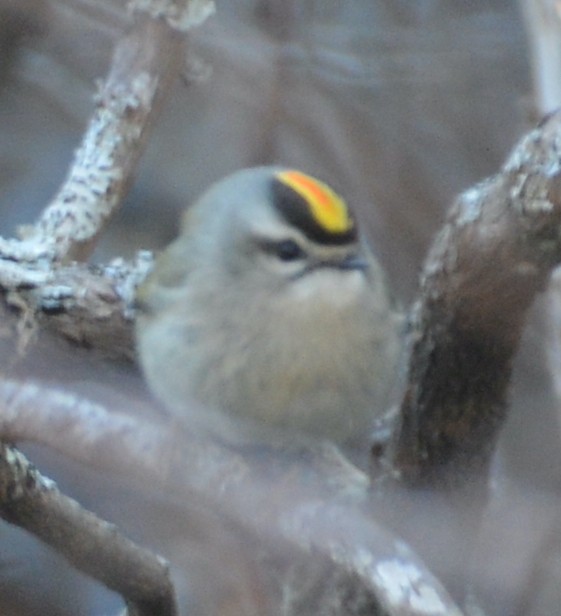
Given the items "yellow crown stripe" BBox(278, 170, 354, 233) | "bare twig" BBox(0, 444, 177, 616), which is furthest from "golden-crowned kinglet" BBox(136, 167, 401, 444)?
"bare twig" BBox(0, 444, 177, 616)

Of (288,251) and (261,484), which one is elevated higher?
(288,251)

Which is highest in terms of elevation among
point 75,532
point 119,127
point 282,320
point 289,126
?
point 289,126

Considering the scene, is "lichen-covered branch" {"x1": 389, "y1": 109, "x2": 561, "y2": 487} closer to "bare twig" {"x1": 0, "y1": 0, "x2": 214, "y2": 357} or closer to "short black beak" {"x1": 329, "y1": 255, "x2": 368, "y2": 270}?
"short black beak" {"x1": 329, "y1": 255, "x2": 368, "y2": 270}

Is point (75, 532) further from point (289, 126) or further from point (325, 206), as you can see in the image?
point (289, 126)

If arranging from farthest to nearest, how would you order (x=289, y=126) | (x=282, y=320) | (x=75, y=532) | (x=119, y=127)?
(x=289, y=126), (x=119, y=127), (x=75, y=532), (x=282, y=320)

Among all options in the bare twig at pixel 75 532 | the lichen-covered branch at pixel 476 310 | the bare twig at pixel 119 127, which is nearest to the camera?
the lichen-covered branch at pixel 476 310

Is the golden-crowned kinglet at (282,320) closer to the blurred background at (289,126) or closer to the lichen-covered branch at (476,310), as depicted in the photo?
the lichen-covered branch at (476,310)

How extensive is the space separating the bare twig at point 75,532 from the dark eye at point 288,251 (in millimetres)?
362

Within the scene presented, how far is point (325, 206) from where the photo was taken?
987mm

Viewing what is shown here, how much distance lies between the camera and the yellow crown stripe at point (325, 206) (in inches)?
38.7

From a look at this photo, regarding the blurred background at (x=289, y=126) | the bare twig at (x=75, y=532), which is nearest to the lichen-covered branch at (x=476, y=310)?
the bare twig at (x=75, y=532)

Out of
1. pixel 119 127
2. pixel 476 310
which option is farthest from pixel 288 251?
pixel 119 127

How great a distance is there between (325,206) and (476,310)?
17cm

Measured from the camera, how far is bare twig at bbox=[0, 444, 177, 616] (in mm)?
1167
